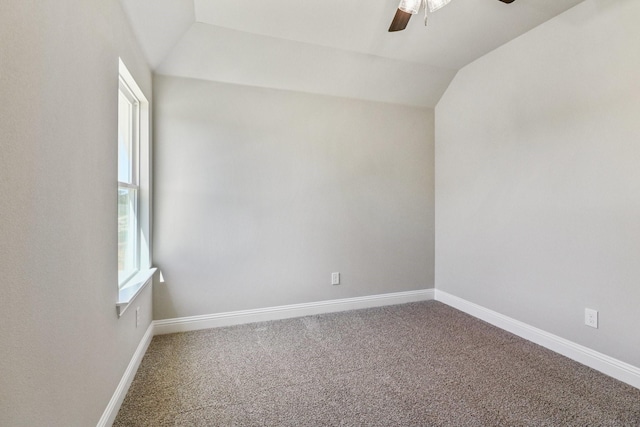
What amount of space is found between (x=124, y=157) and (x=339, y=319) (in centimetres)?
227

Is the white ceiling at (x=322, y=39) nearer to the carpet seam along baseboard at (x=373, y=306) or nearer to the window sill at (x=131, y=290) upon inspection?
the window sill at (x=131, y=290)

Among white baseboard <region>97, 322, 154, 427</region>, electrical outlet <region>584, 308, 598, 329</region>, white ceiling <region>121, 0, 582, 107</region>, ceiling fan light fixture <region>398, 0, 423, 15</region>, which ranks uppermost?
white ceiling <region>121, 0, 582, 107</region>

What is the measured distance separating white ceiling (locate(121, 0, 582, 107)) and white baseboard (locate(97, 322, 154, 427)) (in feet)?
7.03

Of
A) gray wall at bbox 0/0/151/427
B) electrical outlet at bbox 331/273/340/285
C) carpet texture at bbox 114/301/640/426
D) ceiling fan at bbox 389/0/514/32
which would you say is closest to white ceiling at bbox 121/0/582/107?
ceiling fan at bbox 389/0/514/32

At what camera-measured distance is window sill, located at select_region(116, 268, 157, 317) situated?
5.57ft

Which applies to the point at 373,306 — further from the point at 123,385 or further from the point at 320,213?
the point at 123,385

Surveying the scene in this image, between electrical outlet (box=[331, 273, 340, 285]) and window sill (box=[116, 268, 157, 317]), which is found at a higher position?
window sill (box=[116, 268, 157, 317])

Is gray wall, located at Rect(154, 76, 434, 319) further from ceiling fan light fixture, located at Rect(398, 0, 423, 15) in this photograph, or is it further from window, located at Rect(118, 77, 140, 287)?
ceiling fan light fixture, located at Rect(398, 0, 423, 15)

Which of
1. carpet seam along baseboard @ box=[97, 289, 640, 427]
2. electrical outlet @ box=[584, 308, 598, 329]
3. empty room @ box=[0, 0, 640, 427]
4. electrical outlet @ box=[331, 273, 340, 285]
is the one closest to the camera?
empty room @ box=[0, 0, 640, 427]

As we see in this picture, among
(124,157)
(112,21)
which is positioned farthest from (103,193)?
(112,21)

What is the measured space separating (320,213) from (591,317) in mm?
2246

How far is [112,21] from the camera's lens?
1.59 meters

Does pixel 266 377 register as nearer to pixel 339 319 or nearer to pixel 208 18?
pixel 339 319

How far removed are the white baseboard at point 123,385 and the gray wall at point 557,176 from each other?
2.96m
